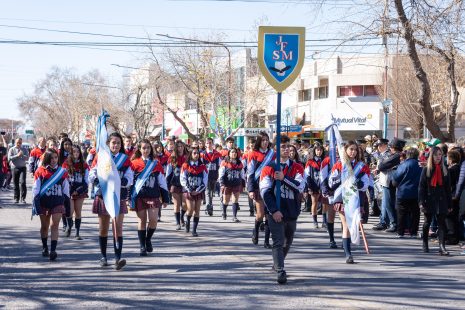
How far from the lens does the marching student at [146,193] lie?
1127 centimetres

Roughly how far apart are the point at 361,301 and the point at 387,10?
987 centimetres

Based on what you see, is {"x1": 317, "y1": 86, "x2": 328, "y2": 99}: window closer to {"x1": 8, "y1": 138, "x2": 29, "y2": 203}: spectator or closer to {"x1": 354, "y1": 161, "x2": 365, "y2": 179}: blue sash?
{"x1": 8, "y1": 138, "x2": 29, "y2": 203}: spectator

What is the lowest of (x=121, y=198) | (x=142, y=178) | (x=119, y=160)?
(x=121, y=198)

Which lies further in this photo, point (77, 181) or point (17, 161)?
point (17, 161)

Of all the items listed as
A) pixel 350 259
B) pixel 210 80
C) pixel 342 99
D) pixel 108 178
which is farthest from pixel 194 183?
pixel 342 99

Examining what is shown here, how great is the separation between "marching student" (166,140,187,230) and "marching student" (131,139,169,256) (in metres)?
3.34

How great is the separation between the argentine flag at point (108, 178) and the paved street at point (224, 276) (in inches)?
35.1

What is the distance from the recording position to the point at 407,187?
14461 mm

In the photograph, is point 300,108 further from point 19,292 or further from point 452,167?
point 19,292

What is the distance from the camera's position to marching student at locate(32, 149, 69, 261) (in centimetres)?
1085

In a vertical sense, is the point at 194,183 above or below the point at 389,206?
above

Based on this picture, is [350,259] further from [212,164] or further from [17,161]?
[17,161]

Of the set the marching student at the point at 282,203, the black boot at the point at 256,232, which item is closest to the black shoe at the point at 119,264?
the marching student at the point at 282,203

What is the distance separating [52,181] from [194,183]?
3.75 meters
